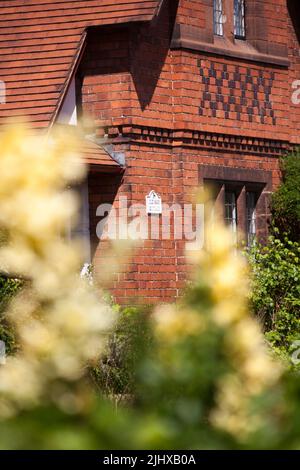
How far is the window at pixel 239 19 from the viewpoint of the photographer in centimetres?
1845

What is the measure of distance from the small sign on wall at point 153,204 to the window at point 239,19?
130 inches

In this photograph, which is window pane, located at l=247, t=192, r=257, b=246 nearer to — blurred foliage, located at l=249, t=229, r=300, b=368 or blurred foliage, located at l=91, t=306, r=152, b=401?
blurred foliage, located at l=249, t=229, r=300, b=368

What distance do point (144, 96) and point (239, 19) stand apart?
9.49 ft

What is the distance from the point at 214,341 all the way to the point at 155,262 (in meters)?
13.8

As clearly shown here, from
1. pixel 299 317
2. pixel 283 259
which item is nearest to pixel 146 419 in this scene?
pixel 299 317

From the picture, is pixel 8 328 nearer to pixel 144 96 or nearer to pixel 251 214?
pixel 144 96

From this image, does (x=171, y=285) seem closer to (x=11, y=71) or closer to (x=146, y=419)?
(x=11, y=71)

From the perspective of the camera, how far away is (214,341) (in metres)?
2.78

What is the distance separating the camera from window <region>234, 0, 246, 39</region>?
1845 centimetres

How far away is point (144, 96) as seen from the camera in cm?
1641

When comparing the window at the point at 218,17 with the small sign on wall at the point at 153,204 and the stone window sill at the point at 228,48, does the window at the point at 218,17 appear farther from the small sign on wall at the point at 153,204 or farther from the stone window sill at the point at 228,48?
the small sign on wall at the point at 153,204

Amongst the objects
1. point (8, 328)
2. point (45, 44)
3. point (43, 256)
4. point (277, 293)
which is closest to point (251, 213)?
point (277, 293)
